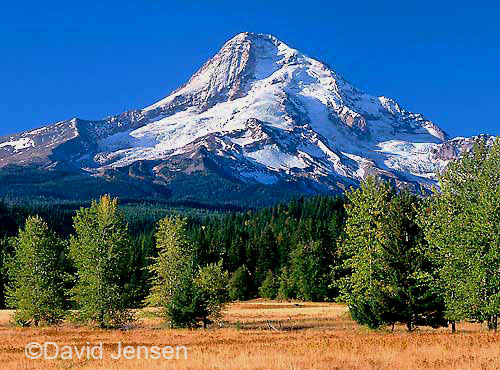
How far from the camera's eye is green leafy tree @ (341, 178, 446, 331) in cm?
4241

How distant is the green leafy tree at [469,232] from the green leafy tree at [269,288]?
240ft

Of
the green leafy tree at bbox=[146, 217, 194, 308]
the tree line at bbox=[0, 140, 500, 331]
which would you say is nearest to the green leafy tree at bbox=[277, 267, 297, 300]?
the tree line at bbox=[0, 140, 500, 331]

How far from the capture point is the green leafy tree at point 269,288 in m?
115

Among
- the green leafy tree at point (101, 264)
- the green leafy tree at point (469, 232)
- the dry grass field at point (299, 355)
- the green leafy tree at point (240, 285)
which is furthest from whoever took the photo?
the green leafy tree at point (240, 285)

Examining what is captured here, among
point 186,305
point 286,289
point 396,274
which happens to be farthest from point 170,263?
point 286,289

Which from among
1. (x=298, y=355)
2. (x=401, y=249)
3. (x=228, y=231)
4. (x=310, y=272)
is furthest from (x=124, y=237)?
(x=228, y=231)

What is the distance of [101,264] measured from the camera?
2178 inches

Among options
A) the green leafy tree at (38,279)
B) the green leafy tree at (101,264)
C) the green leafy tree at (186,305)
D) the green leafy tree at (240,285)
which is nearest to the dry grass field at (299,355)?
the green leafy tree at (186,305)

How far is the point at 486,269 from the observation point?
3809 centimetres

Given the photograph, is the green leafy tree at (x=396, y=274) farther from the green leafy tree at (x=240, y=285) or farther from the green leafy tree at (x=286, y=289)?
the green leafy tree at (x=240, y=285)

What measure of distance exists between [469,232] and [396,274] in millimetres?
6228

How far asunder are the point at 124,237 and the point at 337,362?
3629 centimetres

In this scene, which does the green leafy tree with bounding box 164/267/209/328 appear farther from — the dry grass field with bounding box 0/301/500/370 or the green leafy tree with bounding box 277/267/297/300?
the green leafy tree with bounding box 277/267/297/300

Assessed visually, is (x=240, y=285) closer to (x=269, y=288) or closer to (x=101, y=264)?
(x=269, y=288)
